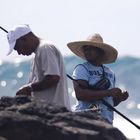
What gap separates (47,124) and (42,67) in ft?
4.57

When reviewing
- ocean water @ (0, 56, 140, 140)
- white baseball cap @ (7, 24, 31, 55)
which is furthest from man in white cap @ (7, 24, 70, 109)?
ocean water @ (0, 56, 140, 140)

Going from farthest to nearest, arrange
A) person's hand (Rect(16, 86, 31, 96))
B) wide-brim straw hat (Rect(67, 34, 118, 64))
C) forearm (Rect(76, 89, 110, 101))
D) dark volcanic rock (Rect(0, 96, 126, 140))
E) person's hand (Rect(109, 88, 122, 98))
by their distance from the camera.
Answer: wide-brim straw hat (Rect(67, 34, 118, 64)) < person's hand (Rect(109, 88, 122, 98)) < forearm (Rect(76, 89, 110, 101)) < person's hand (Rect(16, 86, 31, 96)) < dark volcanic rock (Rect(0, 96, 126, 140))

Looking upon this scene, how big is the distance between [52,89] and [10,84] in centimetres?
9177

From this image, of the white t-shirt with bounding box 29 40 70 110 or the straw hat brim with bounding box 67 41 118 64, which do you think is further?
the straw hat brim with bounding box 67 41 118 64

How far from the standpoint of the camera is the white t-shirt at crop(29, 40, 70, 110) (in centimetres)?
1024

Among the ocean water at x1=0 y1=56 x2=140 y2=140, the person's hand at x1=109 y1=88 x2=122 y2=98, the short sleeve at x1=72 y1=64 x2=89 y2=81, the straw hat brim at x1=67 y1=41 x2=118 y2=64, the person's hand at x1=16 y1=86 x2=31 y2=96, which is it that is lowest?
the ocean water at x1=0 y1=56 x2=140 y2=140

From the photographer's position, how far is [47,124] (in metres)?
9.00

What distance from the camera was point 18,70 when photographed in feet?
340

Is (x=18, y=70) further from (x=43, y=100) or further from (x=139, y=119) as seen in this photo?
(x=43, y=100)

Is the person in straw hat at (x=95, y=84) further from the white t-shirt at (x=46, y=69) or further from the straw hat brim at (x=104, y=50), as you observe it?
the white t-shirt at (x=46, y=69)

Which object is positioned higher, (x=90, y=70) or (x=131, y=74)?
(x=90, y=70)

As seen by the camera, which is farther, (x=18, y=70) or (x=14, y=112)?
(x=18, y=70)

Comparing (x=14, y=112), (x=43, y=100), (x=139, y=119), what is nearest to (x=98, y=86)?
(x=43, y=100)

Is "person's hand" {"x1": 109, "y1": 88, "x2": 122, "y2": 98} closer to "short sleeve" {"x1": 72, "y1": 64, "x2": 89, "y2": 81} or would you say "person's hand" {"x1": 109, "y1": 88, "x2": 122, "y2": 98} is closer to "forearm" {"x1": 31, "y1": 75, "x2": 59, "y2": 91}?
"short sleeve" {"x1": 72, "y1": 64, "x2": 89, "y2": 81}
